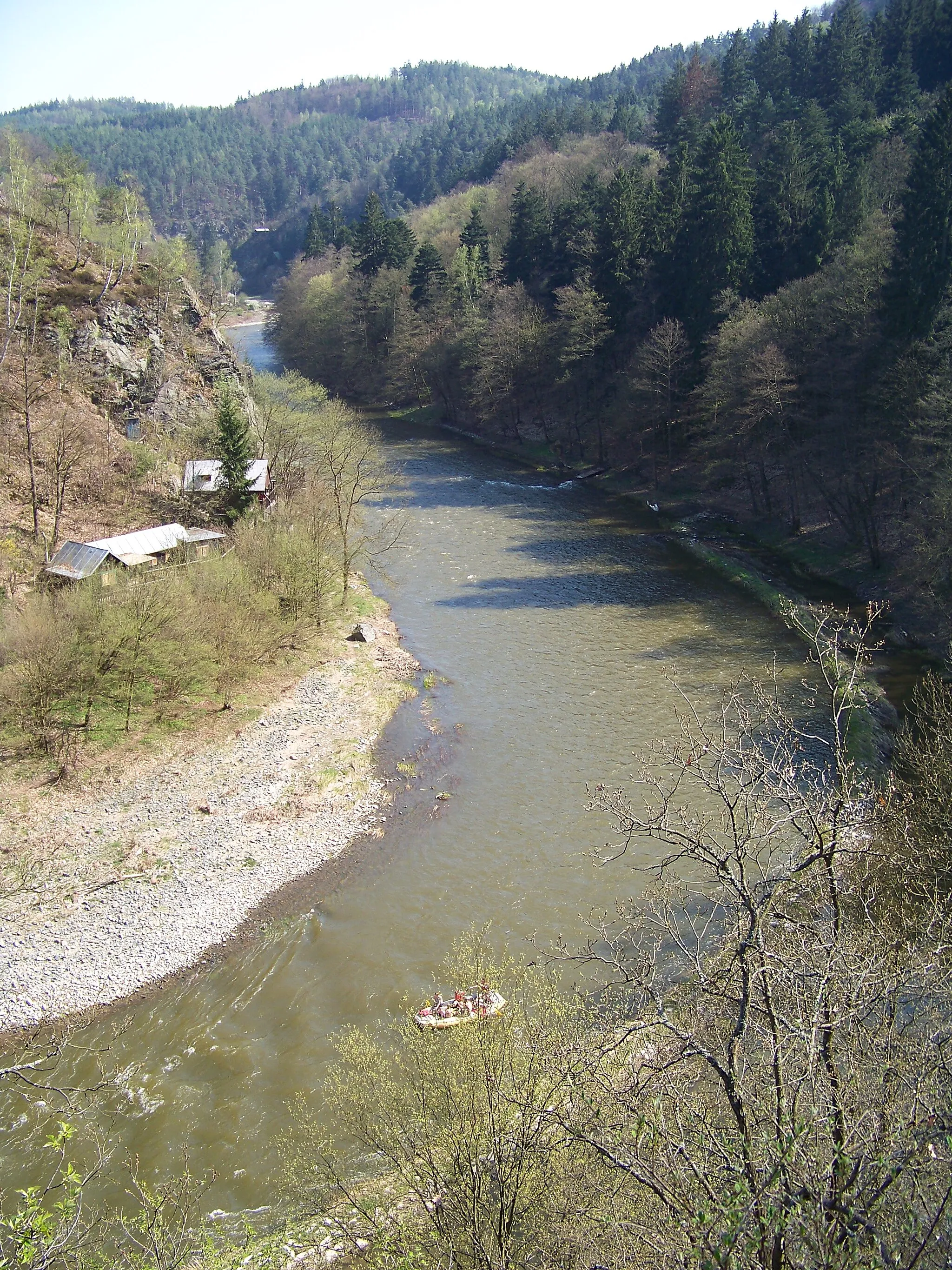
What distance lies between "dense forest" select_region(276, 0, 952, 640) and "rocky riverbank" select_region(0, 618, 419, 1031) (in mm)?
20253

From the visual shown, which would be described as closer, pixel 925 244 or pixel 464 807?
pixel 464 807

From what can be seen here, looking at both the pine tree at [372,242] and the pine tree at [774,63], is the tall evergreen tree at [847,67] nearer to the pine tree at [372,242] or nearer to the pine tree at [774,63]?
the pine tree at [774,63]

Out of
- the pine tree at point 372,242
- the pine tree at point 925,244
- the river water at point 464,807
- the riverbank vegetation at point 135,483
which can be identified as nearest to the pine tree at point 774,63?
the pine tree at point 372,242

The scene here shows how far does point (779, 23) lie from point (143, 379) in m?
66.9

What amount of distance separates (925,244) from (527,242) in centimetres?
3487

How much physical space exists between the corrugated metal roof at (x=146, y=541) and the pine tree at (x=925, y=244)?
2937 centimetres

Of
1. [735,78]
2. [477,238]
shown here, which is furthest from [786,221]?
[735,78]

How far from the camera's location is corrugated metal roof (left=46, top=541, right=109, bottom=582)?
29516 millimetres

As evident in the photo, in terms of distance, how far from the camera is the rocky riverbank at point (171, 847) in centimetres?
1836

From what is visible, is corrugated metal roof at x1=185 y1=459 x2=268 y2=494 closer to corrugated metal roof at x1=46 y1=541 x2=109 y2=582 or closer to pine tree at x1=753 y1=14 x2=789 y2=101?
corrugated metal roof at x1=46 y1=541 x2=109 y2=582

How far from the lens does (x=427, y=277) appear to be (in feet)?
232

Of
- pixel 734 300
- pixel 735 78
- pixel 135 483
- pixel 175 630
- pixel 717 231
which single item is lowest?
pixel 175 630

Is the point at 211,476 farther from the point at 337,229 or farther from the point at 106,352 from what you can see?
the point at 337,229

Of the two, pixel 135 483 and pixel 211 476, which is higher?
pixel 211 476
